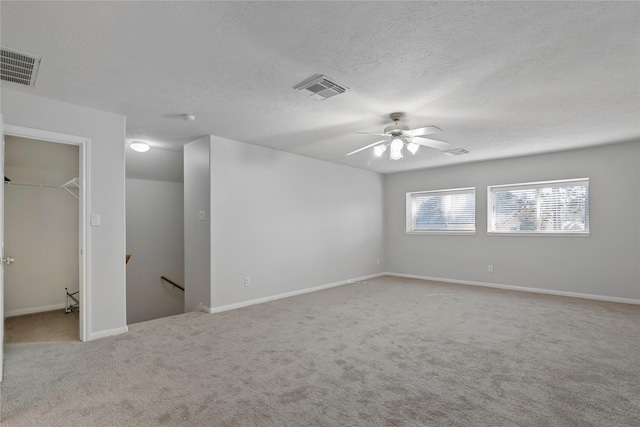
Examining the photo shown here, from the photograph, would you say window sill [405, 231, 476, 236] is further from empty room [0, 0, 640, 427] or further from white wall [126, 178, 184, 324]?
white wall [126, 178, 184, 324]

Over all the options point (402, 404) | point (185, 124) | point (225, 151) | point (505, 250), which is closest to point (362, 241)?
point (505, 250)

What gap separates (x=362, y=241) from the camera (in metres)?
6.81

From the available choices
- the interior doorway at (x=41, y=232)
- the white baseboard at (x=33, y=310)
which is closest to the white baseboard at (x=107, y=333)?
the interior doorway at (x=41, y=232)

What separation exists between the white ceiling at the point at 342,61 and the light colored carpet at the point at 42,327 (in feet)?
8.01

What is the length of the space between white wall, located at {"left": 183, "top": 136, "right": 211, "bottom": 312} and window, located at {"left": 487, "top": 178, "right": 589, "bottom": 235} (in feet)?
16.6

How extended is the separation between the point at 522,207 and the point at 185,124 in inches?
224

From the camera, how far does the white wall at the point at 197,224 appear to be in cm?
435

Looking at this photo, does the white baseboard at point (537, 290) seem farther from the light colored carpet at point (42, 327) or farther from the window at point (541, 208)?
the light colored carpet at point (42, 327)

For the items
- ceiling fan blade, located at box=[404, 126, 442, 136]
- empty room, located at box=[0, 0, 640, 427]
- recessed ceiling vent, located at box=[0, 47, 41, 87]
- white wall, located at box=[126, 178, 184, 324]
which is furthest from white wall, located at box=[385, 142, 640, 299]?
recessed ceiling vent, located at box=[0, 47, 41, 87]

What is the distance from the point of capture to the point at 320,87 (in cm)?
274

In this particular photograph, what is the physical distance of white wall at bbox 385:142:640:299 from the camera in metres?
4.71

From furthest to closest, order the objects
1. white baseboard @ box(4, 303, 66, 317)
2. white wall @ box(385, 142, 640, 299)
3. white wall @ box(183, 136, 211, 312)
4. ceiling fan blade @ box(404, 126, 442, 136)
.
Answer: white wall @ box(385, 142, 640, 299)
white wall @ box(183, 136, 211, 312)
white baseboard @ box(4, 303, 66, 317)
ceiling fan blade @ box(404, 126, 442, 136)

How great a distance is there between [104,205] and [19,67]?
1392 mm

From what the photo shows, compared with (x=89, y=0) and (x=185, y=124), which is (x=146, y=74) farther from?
(x=185, y=124)
